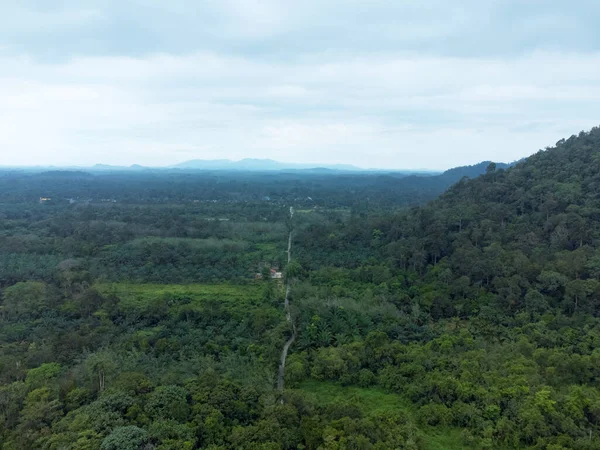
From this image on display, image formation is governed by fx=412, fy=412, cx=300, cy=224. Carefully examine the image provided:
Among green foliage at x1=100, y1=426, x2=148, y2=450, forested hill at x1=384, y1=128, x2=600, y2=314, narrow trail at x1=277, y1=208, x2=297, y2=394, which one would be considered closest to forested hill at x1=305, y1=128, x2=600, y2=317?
forested hill at x1=384, y1=128, x2=600, y2=314

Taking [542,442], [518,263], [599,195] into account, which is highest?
[599,195]

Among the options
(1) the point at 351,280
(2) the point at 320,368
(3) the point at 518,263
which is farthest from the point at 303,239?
(2) the point at 320,368

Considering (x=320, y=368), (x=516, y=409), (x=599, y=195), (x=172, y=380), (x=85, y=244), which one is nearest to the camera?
(x=516, y=409)

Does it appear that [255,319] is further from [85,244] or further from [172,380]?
[85,244]

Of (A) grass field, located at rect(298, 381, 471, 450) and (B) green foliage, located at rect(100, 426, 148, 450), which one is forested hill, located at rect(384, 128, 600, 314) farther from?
(B) green foliage, located at rect(100, 426, 148, 450)

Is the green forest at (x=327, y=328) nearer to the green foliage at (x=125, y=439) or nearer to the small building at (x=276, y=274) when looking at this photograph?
the green foliage at (x=125, y=439)

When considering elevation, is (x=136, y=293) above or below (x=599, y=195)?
below

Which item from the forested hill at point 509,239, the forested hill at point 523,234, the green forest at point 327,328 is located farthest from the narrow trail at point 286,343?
the forested hill at point 523,234
